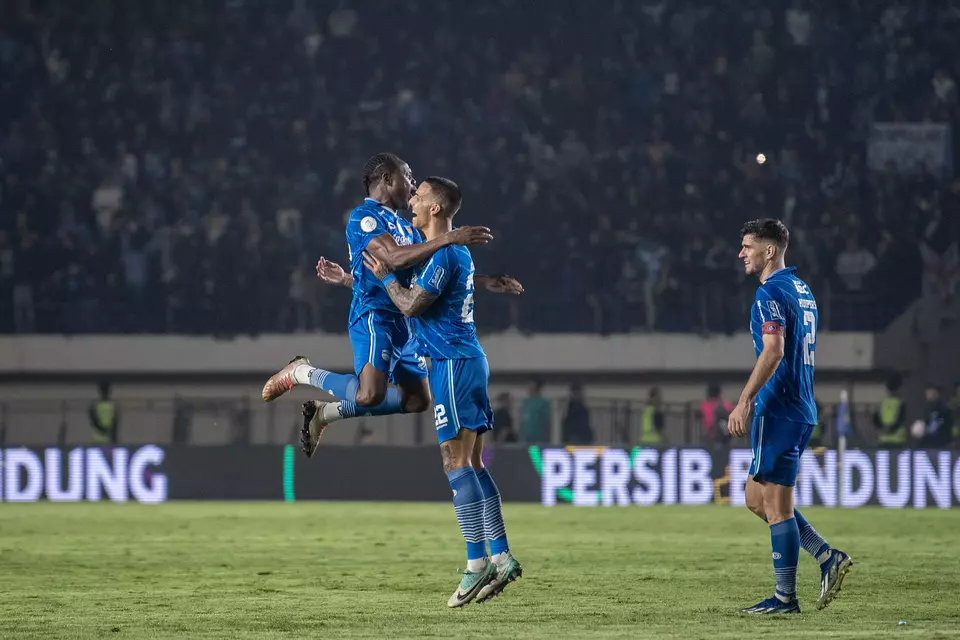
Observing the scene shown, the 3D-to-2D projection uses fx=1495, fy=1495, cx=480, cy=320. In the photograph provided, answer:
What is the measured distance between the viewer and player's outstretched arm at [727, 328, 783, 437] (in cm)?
797

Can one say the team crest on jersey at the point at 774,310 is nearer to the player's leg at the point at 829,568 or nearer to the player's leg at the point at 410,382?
the player's leg at the point at 829,568

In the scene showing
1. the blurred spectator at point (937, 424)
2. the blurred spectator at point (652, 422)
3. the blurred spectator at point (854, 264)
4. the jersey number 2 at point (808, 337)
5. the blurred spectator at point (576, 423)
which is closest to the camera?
the jersey number 2 at point (808, 337)

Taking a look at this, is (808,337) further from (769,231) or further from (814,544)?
(814,544)

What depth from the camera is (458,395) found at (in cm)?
860

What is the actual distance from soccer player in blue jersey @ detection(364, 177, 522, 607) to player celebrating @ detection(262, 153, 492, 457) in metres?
0.22

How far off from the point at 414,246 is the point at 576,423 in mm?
15796

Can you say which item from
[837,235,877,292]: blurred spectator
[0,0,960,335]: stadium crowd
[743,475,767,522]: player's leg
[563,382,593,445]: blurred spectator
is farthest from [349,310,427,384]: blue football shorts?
[837,235,877,292]: blurred spectator

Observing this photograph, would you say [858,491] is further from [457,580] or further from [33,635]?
[33,635]

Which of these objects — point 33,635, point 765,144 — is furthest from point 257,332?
point 33,635

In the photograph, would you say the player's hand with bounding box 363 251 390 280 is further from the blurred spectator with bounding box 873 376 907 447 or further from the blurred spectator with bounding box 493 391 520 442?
the blurred spectator with bounding box 493 391 520 442

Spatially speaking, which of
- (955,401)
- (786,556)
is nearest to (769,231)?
(786,556)

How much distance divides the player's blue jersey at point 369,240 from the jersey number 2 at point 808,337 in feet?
7.62

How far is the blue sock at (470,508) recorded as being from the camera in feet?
28.1

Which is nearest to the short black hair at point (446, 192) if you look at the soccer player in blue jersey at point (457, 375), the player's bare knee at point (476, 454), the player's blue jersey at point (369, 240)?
the soccer player in blue jersey at point (457, 375)
